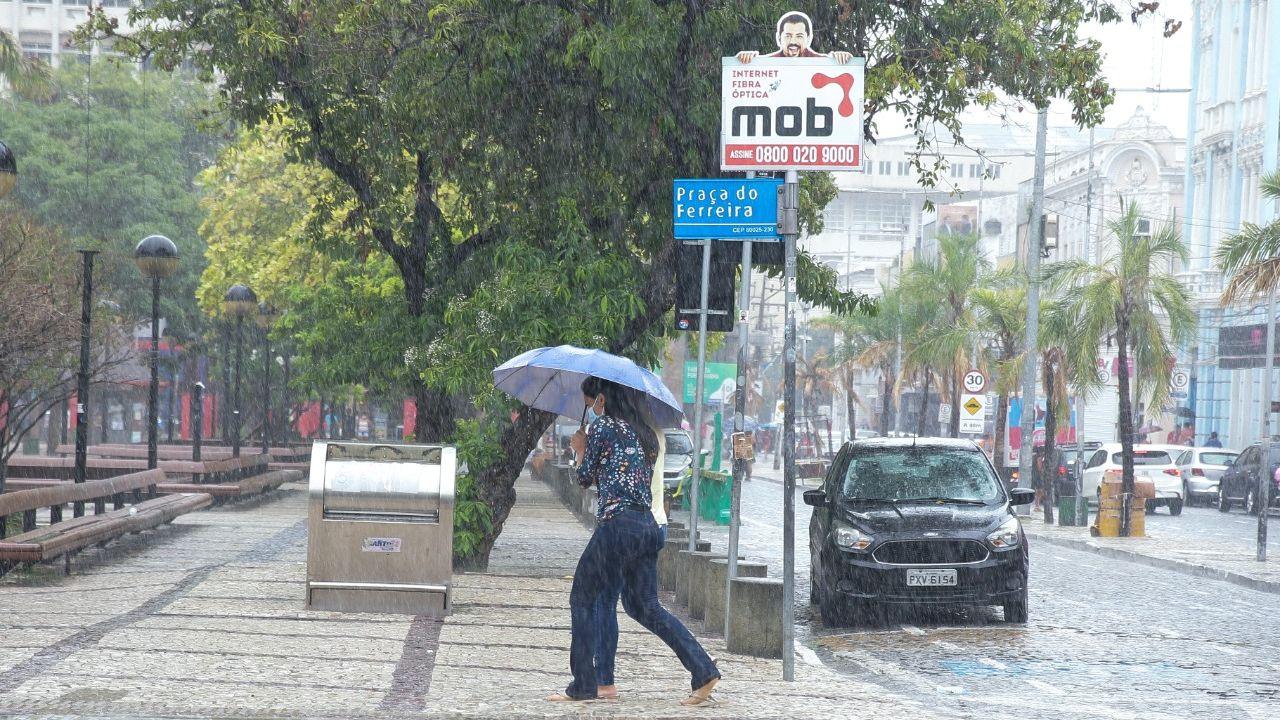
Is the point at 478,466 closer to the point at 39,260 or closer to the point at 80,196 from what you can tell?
the point at 39,260

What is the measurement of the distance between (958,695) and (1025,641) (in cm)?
317

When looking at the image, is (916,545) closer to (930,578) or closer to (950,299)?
(930,578)

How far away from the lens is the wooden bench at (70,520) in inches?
519

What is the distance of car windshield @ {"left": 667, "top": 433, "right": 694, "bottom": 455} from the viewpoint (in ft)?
117

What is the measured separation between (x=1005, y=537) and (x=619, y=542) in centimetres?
651

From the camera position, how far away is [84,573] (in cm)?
1487

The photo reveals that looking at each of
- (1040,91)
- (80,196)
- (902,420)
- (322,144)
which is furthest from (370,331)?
(902,420)

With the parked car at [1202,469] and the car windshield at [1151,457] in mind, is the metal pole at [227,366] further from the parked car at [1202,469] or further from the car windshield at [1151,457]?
the parked car at [1202,469]

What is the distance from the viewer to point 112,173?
50.2 metres

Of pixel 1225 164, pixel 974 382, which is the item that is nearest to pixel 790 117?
pixel 974 382

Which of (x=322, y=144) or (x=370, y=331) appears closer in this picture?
(x=322, y=144)

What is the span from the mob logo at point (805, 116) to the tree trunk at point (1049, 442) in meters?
25.4

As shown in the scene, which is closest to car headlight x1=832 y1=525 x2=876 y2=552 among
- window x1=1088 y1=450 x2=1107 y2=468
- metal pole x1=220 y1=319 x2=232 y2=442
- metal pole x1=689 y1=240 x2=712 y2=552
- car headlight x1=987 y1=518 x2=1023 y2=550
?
car headlight x1=987 y1=518 x2=1023 y2=550

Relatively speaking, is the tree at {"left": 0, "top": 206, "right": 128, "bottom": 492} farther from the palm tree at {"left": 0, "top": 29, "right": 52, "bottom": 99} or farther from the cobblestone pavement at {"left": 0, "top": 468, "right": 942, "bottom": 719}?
the cobblestone pavement at {"left": 0, "top": 468, "right": 942, "bottom": 719}
